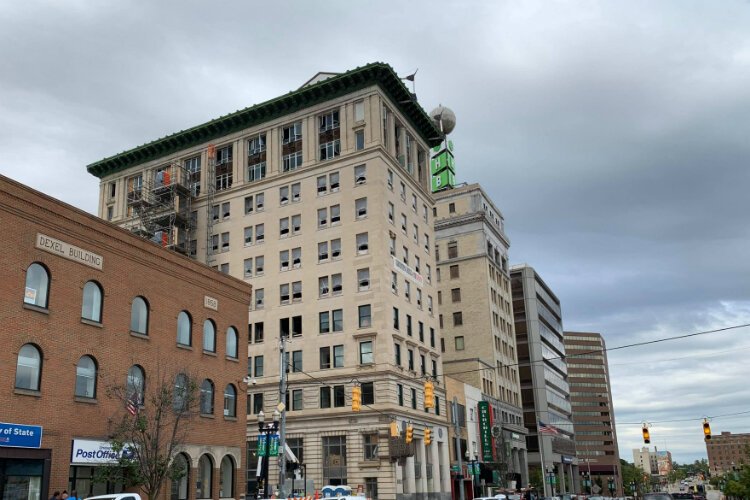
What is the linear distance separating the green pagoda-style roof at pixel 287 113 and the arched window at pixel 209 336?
3336 cm

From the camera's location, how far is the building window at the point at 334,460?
57875mm

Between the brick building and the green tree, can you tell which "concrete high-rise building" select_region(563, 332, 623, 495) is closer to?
the brick building

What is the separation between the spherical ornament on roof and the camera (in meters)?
95.3

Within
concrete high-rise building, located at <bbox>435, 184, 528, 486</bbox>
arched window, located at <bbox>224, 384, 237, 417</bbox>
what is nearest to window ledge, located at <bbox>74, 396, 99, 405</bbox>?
arched window, located at <bbox>224, 384, 237, 417</bbox>

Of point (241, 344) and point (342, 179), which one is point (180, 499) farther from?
point (342, 179)

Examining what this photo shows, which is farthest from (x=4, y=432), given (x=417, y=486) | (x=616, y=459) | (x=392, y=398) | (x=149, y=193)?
(x=616, y=459)

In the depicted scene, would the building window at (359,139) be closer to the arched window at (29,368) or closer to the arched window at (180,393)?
the arched window at (180,393)

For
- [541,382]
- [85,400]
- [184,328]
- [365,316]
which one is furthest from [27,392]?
[541,382]

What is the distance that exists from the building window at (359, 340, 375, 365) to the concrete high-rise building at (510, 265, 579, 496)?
48.9 meters

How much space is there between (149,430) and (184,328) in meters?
6.42

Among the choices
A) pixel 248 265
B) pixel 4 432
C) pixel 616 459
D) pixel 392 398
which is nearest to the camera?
pixel 4 432

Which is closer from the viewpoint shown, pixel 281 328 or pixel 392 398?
pixel 392 398

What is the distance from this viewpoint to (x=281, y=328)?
64375 millimetres

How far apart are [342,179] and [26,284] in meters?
39.0
